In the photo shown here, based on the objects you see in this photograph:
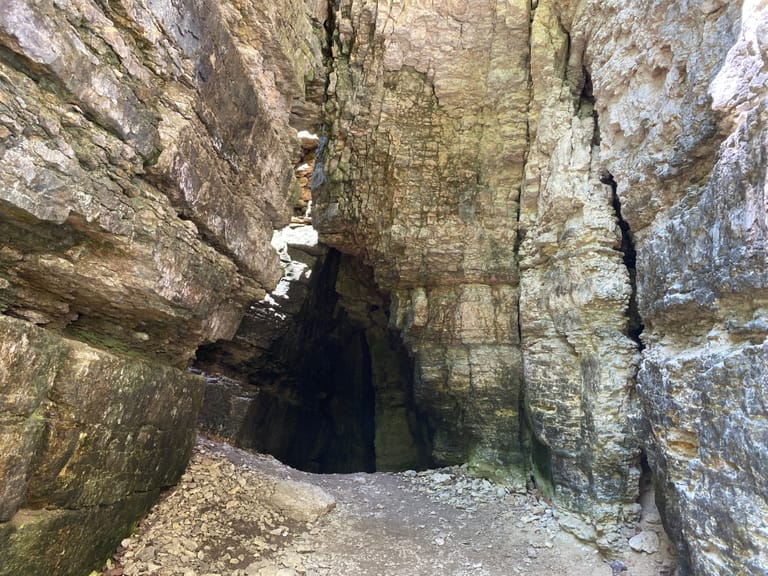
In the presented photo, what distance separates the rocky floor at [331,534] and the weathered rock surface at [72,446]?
1.98 feet

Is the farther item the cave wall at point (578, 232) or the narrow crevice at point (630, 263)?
the narrow crevice at point (630, 263)

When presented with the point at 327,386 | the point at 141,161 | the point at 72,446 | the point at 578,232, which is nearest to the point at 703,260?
the point at 578,232

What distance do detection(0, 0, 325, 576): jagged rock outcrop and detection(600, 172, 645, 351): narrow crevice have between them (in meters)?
5.45

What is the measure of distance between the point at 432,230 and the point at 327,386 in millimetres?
7929

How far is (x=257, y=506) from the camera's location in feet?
21.0

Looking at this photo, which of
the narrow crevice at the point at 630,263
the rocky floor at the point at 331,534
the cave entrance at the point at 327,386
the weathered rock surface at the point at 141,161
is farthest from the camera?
the cave entrance at the point at 327,386

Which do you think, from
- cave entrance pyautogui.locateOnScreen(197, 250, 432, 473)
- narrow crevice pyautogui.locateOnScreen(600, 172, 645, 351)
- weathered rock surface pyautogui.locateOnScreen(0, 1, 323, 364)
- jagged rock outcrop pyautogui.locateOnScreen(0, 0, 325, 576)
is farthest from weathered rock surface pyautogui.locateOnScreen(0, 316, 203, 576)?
narrow crevice pyautogui.locateOnScreen(600, 172, 645, 351)

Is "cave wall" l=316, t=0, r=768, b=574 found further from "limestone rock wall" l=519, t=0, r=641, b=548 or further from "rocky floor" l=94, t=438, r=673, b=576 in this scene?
"rocky floor" l=94, t=438, r=673, b=576

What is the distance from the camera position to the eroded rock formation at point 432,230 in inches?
149

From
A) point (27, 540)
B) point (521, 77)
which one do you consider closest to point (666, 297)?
point (521, 77)

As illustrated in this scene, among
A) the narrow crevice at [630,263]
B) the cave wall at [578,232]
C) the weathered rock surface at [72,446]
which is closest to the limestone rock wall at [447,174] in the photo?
the cave wall at [578,232]

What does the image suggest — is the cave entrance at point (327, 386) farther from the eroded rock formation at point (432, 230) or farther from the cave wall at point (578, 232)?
the cave wall at point (578, 232)

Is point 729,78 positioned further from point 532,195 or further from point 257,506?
point 257,506

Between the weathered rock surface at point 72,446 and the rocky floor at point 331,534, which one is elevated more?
the weathered rock surface at point 72,446
